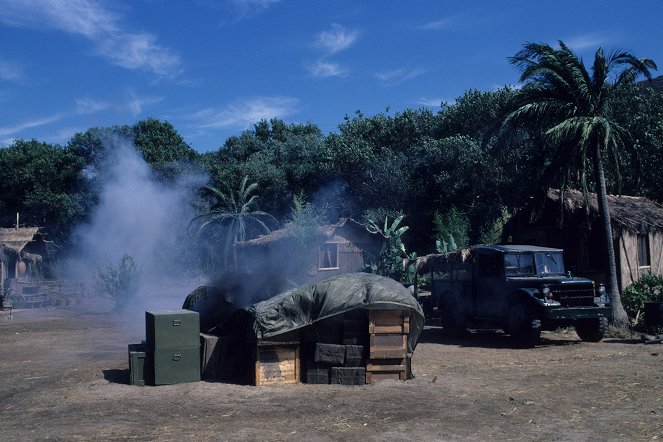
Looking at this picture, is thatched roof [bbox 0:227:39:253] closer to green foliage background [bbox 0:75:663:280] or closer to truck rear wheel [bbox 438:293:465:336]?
green foliage background [bbox 0:75:663:280]

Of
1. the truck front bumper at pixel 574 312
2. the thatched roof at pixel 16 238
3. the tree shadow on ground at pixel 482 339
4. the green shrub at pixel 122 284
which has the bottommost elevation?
the tree shadow on ground at pixel 482 339

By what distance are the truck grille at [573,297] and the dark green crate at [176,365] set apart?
810 cm

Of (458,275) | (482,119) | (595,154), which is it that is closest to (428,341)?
(458,275)

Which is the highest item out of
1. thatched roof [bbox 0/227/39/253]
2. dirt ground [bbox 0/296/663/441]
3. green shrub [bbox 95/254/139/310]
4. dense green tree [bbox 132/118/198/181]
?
dense green tree [bbox 132/118/198/181]

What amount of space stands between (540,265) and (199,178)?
3600cm

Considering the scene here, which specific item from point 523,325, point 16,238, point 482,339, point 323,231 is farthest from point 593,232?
point 16,238

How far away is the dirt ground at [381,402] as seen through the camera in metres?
7.14

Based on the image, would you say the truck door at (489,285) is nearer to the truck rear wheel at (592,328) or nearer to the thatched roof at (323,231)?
the truck rear wheel at (592,328)

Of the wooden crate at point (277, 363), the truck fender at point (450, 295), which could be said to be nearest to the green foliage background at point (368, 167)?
the truck fender at point (450, 295)

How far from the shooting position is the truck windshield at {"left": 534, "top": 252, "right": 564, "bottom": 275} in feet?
49.0

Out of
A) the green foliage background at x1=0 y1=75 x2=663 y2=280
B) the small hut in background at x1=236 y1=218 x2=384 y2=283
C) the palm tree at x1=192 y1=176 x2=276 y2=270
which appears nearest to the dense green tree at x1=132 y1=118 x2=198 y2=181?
the green foliage background at x1=0 y1=75 x2=663 y2=280

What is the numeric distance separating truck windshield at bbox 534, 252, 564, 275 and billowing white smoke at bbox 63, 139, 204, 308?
960 inches

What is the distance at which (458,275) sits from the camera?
1658 cm

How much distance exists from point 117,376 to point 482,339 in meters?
8.89
